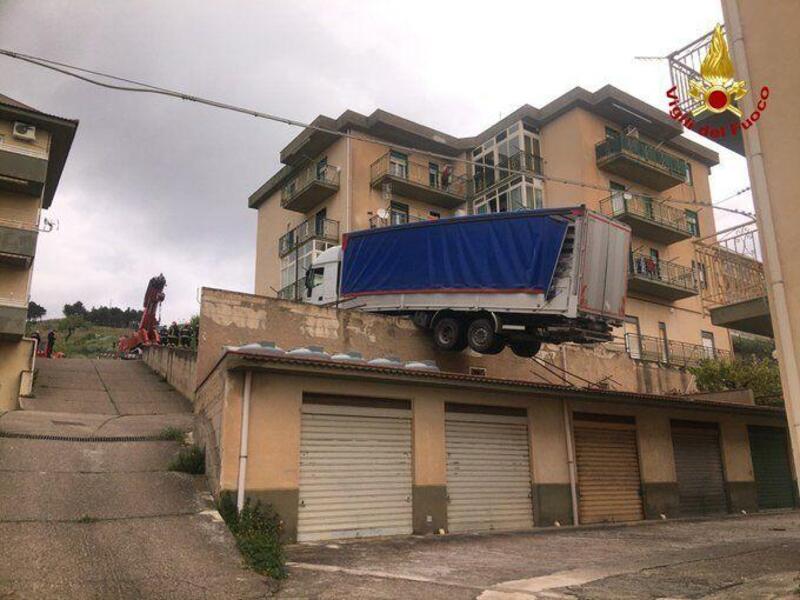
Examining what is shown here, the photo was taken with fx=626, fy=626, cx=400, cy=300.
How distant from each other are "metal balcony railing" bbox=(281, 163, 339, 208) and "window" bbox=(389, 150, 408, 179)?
288cm

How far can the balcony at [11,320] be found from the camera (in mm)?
21359

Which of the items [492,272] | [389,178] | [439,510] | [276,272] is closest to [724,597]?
[439,510]

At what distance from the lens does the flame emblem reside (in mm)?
8289

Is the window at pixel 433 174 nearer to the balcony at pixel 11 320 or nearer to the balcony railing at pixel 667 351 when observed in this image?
the balcony railing at pixel 667 351

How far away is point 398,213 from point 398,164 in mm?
2580

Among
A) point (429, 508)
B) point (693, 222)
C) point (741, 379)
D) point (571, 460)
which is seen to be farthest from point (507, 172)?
point (429, 508)

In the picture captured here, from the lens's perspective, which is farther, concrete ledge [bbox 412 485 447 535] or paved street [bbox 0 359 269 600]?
concrete ledge [bbox 412 485 447 535]

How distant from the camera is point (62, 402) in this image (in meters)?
19.3

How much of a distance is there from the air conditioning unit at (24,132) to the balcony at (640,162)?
81.8 ft

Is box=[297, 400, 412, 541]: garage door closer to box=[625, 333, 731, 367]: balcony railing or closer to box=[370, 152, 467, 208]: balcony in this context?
box=[625, 333, 731, 367]: balcony railing

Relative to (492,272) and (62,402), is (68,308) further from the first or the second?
(492,272)

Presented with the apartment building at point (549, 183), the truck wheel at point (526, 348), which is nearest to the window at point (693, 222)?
the apartment building at point (549, 183)

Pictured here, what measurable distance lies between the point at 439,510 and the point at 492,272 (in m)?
7.07

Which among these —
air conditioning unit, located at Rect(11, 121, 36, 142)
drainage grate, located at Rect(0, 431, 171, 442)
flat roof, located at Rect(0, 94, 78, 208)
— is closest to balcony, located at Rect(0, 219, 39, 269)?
flat roof, located at Rect(0, 94, 78, 208)
